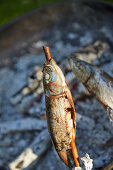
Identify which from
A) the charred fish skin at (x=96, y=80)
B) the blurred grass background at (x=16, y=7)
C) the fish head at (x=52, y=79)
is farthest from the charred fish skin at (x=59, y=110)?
the blurred grass background at (x=16, y=7)

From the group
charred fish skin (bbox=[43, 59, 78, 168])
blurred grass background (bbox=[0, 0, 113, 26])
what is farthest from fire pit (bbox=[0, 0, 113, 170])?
blurred grass background (bbox=[0, 0, 113, 26])

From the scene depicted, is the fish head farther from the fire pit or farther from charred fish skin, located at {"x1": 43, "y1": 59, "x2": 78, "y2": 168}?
the fire pit

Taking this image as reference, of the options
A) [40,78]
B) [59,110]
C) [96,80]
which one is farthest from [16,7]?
[59,110]

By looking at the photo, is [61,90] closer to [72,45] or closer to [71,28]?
[72,45]

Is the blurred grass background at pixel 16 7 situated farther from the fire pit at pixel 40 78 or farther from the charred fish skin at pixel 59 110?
the charred fish skin at pixel 59 110

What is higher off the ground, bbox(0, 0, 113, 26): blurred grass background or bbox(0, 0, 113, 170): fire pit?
bbox(0, 0, 113, 26): blurred grass background

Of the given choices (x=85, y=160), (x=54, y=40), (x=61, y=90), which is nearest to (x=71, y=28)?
(x=54, y=40)
